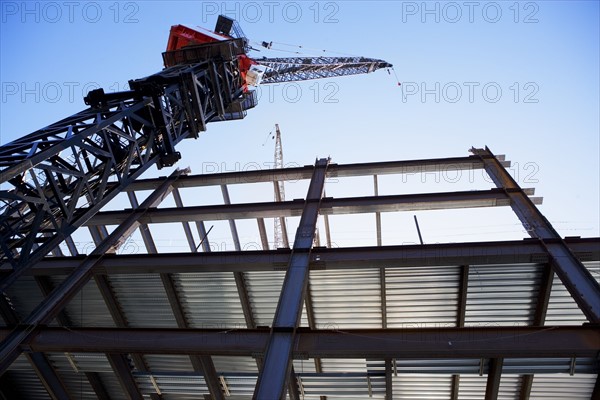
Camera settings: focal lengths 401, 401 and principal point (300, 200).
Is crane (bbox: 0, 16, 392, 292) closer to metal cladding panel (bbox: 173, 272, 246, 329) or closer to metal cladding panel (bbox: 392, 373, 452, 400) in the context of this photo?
metal cladding panel (bbox: 173, 272, 246, 329)

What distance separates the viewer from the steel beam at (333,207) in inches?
417

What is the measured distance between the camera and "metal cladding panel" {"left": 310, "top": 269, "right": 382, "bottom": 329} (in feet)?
31.6

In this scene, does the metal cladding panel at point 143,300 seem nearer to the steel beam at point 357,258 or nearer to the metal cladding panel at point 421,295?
the steel beam at point 357,258

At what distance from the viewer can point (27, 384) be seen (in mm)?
11922

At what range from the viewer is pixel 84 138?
371 inches

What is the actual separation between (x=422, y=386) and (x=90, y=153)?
1025 cm

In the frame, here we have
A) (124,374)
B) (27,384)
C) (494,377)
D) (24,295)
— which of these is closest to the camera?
(494,377)

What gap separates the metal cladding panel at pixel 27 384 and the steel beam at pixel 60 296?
4591 mm

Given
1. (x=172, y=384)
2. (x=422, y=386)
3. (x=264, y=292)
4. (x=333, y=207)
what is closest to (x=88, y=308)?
(x=172, y=384)

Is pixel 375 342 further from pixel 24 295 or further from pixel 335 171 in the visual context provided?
pixel 24 295

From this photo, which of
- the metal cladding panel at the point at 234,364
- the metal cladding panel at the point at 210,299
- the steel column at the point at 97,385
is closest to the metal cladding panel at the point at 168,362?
the metal cladding panel at the point at 234,364

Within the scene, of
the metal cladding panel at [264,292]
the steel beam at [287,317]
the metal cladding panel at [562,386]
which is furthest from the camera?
the metal cladding panel at [264,292]

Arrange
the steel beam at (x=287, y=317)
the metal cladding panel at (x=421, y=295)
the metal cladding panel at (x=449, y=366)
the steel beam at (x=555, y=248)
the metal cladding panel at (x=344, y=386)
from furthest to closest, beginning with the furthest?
the metal cladding panel at (x=344, y=386)
the metal cladding panel at (x=421, y=295)
the metal cladding panel at (x=449, y=366)
the steel beam at (x=555, y=248)
the steel beam at (x=287, y=317)

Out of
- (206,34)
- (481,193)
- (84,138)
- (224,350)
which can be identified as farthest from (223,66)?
(224,350)
